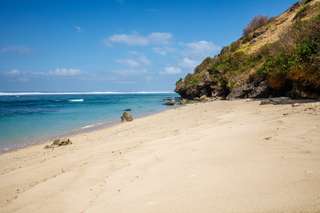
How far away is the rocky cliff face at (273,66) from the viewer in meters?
15.5

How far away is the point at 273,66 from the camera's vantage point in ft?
70.1

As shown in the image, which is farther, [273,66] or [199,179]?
[273,66]

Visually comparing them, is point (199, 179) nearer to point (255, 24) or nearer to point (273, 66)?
point (273, 66)

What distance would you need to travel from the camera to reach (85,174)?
684cm

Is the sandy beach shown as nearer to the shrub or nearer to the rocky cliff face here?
the rocky cliff face

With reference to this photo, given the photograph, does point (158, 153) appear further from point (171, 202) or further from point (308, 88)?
point (308, 88)

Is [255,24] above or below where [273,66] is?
above

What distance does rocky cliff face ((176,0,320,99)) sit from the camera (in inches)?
609

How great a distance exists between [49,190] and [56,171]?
226cm

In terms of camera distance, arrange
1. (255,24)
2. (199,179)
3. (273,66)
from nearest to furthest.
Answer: (199,179), (273,66), (255,24)

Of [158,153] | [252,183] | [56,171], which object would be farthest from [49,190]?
[252,183]

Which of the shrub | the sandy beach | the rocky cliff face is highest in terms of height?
the shrub

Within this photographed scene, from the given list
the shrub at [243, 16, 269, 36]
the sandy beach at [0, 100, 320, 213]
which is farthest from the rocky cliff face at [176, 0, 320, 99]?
the sandy beach at [0, 100, 320, 213]

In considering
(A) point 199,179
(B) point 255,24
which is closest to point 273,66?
(A) point 199,179
